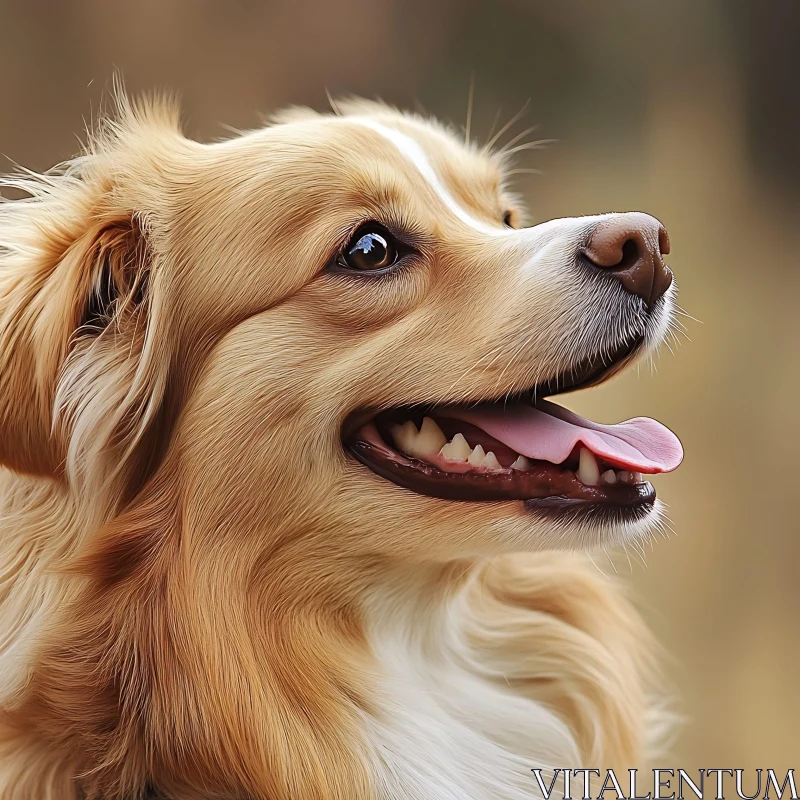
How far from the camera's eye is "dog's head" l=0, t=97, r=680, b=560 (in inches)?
57.4

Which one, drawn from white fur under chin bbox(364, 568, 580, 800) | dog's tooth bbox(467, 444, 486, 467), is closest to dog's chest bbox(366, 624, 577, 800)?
white fur under chin bbox(364, 568, 580, 800)

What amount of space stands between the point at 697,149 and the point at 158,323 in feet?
9.47

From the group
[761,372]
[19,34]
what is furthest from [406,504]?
[19,34]

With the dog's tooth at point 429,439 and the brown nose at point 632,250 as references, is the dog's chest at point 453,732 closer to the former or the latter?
the dog's tooth at point 429,439

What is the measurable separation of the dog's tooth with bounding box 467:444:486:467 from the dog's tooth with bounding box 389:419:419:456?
10 cm

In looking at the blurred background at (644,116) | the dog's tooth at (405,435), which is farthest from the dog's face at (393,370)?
the blurred background at (644,116)

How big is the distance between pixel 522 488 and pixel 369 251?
438 millimetres

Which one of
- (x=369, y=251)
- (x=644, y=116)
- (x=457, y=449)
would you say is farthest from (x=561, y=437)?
(x=644, y=116)

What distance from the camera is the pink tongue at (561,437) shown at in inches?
58.6

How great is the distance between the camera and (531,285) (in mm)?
1494

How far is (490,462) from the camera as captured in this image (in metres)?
1.48

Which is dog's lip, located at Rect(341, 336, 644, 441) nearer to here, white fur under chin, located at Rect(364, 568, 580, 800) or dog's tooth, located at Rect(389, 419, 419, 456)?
dog's tooth, located at Rect(389, 419, 419, 456)

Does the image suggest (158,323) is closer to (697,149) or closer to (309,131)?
(309,131)

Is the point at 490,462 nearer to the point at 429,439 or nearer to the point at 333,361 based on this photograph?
the point at 429,439
